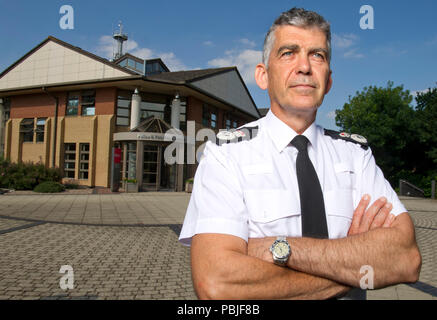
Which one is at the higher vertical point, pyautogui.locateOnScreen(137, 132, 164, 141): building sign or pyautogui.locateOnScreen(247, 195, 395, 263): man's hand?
pyautogui.locateOnScreen(137, 132, 164, 141): building sign

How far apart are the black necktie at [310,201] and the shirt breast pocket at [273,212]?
0.04 meters

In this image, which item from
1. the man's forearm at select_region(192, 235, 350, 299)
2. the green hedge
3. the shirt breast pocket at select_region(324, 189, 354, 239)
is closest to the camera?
the man's forearm at select_region(192, 235, 350, 299)

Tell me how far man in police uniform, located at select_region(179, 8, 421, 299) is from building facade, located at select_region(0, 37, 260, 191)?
17711 mm

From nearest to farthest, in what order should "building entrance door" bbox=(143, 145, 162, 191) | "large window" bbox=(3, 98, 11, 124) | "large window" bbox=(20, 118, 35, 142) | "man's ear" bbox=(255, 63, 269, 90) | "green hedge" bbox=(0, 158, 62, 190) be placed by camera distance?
"man's ear" bbox=(255, 63, 269, 90) < "green hedge" bbox=(0, 158, 62, 190) < "building entrance door" bbox=(143, 145, 162, 191) < "large window" bbox=(20, 118, 35, 142) < "large window" bbox=(3, 98, 11, 124)

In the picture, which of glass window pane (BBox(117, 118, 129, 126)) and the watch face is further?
glass window pane (BBox(117, 118, 129, 126))

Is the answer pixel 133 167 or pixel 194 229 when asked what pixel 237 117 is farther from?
pixel 194 229

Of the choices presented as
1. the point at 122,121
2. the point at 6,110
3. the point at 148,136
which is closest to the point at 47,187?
the point at 148,136

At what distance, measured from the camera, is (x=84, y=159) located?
70.2 ft

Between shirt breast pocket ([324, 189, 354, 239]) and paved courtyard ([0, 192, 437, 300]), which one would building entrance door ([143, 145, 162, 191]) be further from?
shirt breast pocket ([324, 189, 354, 239])

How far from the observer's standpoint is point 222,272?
138cm

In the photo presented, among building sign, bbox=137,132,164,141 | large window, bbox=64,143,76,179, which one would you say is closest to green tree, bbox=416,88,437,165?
building sign, bbox=137,132,164,141

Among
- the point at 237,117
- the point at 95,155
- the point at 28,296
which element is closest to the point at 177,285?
the point at 28,296

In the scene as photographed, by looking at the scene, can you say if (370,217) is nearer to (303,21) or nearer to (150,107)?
(303,21)

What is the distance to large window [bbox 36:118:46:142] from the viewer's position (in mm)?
23203
